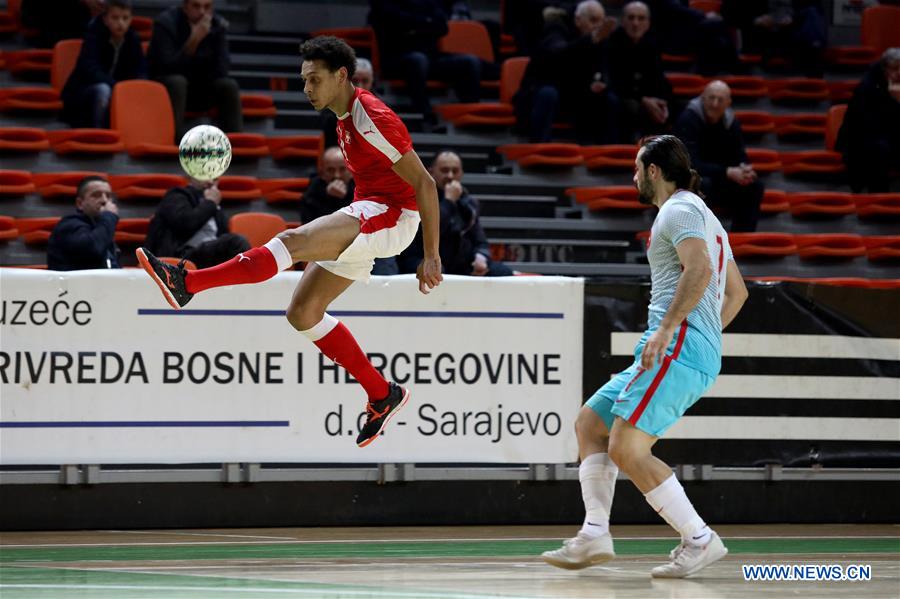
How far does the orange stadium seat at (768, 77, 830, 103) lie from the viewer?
1582 cm

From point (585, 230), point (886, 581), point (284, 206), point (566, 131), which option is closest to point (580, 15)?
point (566, 131)

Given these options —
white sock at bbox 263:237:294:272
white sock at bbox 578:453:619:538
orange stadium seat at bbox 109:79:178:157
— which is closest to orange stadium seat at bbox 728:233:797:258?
orange stadium seat at bbox 109:79:178:157

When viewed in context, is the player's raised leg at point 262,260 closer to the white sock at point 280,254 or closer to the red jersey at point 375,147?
the white sock at point 280,254

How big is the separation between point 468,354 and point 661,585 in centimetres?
283

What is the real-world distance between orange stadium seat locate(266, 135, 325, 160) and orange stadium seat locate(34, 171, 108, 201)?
72.2 inches

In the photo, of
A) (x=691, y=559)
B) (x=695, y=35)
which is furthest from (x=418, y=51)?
(x=691, y=559)

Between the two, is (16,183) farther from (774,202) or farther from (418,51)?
(774,202)

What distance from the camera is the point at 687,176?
6461mm

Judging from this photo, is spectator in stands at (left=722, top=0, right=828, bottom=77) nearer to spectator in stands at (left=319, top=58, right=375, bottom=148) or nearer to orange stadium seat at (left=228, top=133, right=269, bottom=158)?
spectator in stands at (left=319, top=58, right=375, bottom=148)

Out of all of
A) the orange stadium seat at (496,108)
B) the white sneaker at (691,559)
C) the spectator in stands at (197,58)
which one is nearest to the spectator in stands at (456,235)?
the spectator in stands at (197,58)

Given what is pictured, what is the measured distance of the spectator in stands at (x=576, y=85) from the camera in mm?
13633

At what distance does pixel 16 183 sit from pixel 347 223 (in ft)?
18.9

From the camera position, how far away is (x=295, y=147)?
1286 centimetres

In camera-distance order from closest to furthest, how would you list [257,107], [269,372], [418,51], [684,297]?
[684,297], [269,372], [257,107], [418,51]
